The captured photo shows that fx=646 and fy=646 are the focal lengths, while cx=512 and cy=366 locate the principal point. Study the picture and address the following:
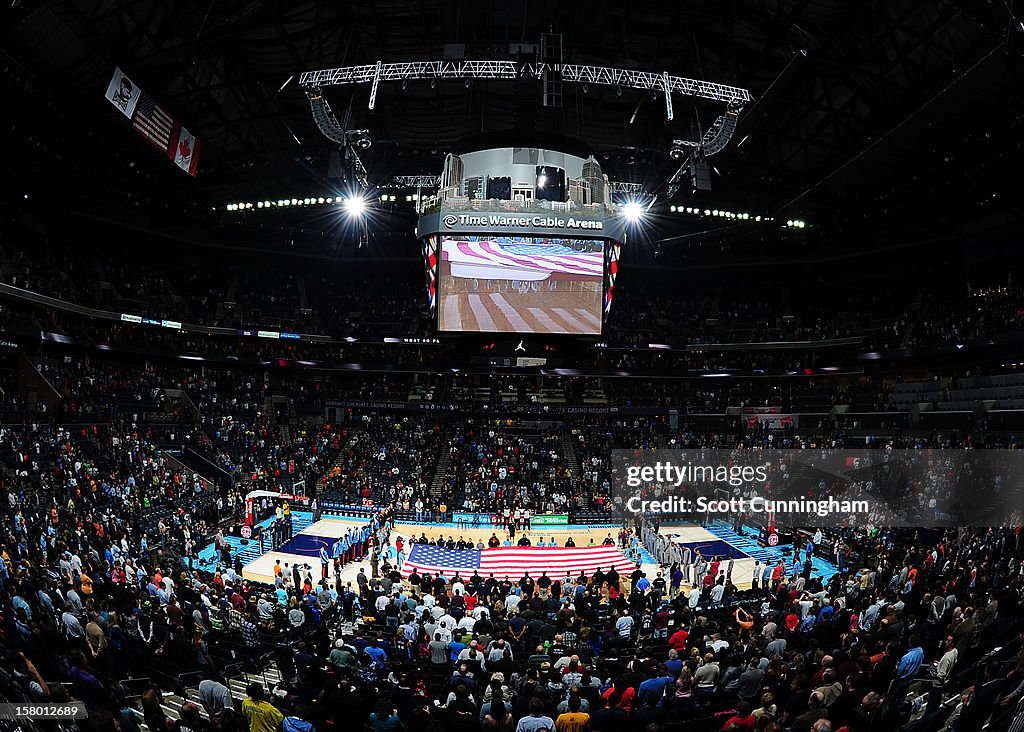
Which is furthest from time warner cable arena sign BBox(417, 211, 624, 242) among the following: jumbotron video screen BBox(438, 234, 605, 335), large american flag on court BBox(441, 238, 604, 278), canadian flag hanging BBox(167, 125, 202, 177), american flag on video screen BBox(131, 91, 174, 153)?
canadian flag hanging BBox(167, 125, 202, 177)

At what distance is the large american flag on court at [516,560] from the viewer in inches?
958

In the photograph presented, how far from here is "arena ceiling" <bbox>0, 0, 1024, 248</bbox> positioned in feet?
67.5

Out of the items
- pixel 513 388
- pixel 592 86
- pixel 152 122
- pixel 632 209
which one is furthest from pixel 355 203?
pixel 513 388

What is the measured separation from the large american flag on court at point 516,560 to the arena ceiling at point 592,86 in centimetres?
1627

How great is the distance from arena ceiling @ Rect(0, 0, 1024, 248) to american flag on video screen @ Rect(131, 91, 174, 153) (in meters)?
0.58

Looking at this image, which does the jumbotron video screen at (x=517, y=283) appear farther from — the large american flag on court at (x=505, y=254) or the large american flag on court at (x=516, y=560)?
the large american flag on court at (x=516, y=560)

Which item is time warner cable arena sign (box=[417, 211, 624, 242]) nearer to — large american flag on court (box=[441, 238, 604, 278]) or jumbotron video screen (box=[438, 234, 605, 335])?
jumbotron video screen (box=[438, 234, 605, 335])

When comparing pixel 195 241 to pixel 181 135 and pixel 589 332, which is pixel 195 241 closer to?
pixel 181 135

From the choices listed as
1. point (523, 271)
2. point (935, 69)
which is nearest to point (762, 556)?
point (523, 271)

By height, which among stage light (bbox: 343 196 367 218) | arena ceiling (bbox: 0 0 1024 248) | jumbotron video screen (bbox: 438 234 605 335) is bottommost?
jumbotron video screen (bbox: 438 234 605 335)

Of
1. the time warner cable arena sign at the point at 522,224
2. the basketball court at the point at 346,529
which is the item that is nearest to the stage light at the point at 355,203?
the time warner cable arena sign at the point at 522,224

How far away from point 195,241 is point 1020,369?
176ft

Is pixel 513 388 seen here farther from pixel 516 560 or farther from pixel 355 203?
pixel 516 560

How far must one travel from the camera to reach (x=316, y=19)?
830 inches
